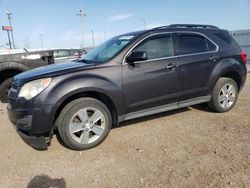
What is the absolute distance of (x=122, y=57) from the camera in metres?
3.74

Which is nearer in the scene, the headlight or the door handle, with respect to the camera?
the headlight

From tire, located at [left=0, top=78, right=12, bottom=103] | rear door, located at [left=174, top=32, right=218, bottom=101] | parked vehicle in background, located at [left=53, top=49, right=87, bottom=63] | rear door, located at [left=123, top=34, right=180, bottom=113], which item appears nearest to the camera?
rear door, located at [left=123, top=34, right=180, bottom=113]

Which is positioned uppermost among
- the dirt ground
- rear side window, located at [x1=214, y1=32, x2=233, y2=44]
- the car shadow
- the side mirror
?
rear side window, located at [x1=214, y1=32, x2=233, y2=44]

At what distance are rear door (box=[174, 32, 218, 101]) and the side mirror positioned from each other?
85 cm

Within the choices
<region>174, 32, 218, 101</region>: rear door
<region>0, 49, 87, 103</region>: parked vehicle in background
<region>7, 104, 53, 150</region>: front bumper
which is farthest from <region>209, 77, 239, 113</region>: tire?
<region>0, 49, 87, 103</region>: parked vehicle in background

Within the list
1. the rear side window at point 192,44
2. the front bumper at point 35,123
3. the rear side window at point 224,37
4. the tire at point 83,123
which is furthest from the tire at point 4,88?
the rear side window at point 224,37

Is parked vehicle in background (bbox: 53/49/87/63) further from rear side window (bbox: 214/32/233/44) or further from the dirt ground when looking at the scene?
rear side window (bbox: 214/32/233/44)

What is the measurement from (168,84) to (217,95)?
1340 mm

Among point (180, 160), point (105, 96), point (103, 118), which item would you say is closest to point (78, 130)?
point (103, 118)

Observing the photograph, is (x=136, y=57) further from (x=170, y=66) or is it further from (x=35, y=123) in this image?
(x=35, y=123)

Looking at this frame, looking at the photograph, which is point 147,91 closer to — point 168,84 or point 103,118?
point 168,84

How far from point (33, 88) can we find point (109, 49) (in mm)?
1680

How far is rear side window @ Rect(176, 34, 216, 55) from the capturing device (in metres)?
4.30

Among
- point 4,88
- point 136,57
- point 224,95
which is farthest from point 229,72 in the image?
point 4,88
